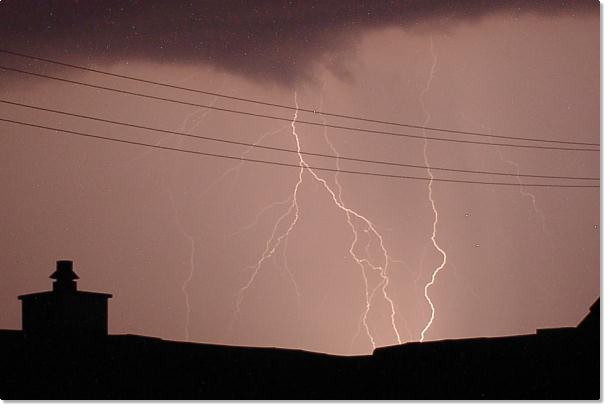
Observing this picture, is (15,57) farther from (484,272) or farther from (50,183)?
(484,272)

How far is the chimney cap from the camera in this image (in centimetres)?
558

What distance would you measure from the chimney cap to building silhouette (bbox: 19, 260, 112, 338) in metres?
0.52

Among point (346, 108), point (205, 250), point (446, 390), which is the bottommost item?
point (446, 390)

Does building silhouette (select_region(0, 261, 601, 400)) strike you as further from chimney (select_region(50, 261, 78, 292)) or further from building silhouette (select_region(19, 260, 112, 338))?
building silhouette (select_region(19, 260, 112, 338))

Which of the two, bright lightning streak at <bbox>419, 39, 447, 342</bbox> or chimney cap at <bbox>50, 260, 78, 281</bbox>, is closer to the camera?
bright lightning streak at <bbox>419, 39, 447, 342</bbox>

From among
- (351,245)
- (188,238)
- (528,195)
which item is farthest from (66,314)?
(528,195)

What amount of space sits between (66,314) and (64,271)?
2.10 metres

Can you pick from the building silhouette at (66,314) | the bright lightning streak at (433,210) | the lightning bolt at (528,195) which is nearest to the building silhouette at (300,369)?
the bright lightning streak at (433,210)

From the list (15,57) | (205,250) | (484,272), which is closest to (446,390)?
(484,272)

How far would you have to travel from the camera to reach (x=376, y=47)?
5516 millimetres

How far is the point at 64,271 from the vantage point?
6.15m

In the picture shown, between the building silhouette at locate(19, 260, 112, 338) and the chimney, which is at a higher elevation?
the chimney

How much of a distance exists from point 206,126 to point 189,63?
0.34 metres

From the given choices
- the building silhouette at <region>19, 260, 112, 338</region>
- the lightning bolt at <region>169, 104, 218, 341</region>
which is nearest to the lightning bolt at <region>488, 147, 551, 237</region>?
the lightning bolt at <region>169, 104, 218, 341</region>
